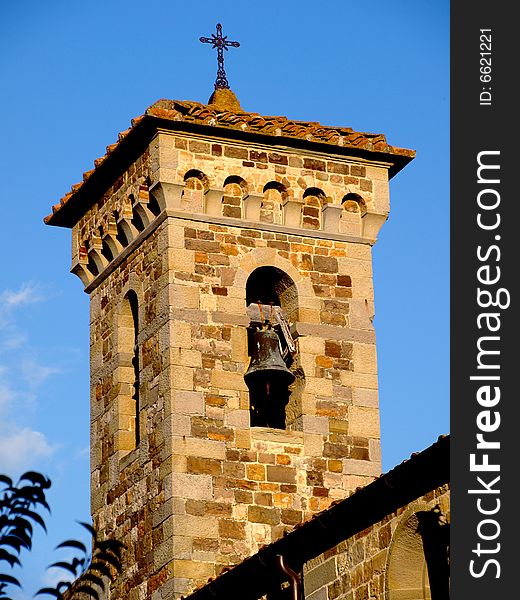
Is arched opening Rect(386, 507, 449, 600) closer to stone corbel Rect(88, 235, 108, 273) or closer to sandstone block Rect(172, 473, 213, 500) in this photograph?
sandstone block Rect(172, 473, 213, 500)

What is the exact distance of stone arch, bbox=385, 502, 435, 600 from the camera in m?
14.6

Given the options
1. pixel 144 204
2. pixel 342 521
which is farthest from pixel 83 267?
pixel 342 521

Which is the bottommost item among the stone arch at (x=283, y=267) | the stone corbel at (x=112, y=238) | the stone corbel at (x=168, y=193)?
the stone arch at (x=283, y=267)

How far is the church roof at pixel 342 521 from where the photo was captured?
1424 cm

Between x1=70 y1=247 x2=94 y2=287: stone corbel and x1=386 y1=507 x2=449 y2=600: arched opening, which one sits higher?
x1=70 y1=247 x2=94 y2=287: stone corbel

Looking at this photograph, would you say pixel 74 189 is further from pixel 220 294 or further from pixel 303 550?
pixel 303 550

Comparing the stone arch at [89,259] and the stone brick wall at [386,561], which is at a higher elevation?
the stone arch at [89,259]

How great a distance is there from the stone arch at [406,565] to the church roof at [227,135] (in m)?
6.77

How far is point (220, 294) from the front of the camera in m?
19.8

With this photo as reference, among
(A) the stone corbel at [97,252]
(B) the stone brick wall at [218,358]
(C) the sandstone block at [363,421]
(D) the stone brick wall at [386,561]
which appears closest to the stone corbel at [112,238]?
(B) the stone brick wall at [218,358]

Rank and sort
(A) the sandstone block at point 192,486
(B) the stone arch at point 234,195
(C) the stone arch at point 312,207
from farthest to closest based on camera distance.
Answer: (C) the stone arch at point 312,207
(B) the stone arch at point 234,195
(A) the sandstone block at point 192,486

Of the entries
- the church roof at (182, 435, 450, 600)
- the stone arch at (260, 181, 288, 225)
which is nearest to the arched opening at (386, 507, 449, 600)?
the church roof at (182, 435, 450, 600)

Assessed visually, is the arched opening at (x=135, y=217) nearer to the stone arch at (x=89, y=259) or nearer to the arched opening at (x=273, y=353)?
the stone arch at (x=89, y=259)

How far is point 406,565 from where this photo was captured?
14.7 metres
